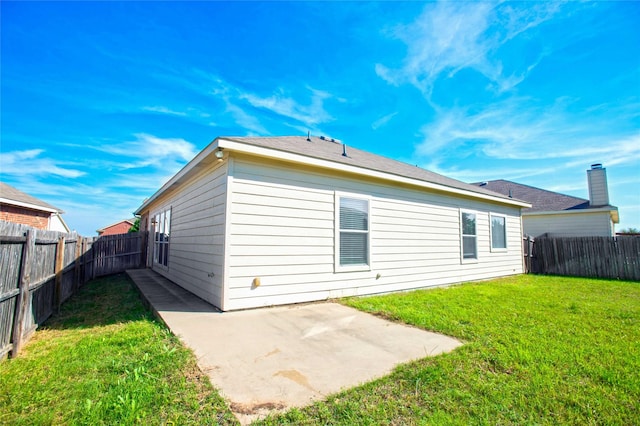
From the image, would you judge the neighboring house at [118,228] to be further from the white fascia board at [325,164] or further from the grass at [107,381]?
the grass at [107,381]

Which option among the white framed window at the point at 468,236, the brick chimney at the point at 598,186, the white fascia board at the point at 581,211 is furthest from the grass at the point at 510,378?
the brick chimney at the point at 598,186

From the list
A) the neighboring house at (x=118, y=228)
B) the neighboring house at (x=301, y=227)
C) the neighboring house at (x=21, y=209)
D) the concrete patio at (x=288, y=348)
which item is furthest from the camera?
the neighboring house at (x=118, y=228)

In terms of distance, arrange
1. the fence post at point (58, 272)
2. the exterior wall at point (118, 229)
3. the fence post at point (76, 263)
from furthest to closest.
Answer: the exterior wall at point (118, 229) → the fence post at point (76, 263) → the fence post at point (58, 272)

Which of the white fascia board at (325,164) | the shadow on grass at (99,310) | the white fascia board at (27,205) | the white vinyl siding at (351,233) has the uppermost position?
the white fascia board at (27,205)

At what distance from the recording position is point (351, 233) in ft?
19.8

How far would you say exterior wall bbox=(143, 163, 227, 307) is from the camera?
4.85 m

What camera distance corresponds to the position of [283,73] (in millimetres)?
8875

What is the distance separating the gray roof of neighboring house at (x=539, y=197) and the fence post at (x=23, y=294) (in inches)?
623

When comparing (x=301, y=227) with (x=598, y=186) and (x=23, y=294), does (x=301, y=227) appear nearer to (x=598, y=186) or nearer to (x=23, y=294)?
(x=23, y=294)

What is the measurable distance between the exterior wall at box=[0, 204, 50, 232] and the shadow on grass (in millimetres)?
10922

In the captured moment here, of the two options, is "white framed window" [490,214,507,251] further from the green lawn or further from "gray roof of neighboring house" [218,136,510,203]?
the green lawn

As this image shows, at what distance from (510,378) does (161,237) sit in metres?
9.89

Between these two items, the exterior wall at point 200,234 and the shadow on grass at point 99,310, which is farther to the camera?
the exterior wall at point 200,234

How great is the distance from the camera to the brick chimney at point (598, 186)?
13.6m
